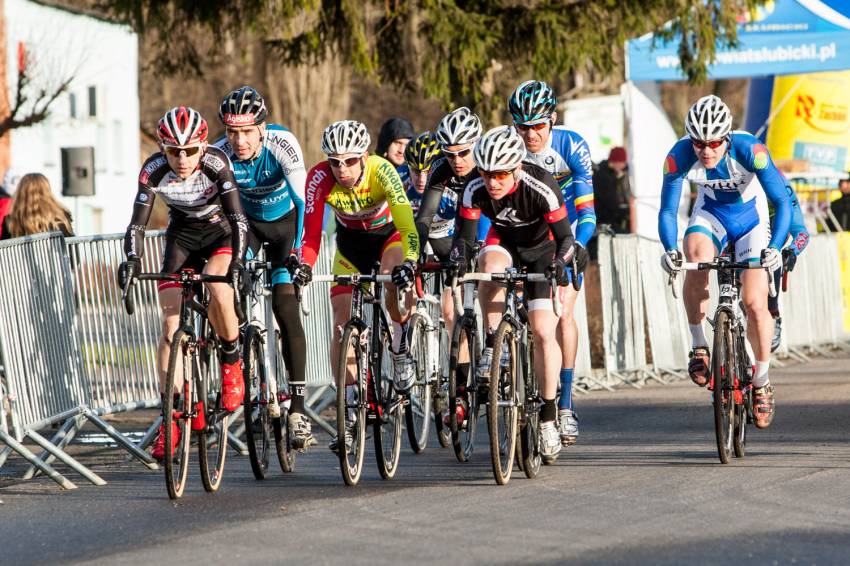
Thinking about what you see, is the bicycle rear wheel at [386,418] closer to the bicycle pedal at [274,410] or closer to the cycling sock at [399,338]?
the cycling sock at [399,338]

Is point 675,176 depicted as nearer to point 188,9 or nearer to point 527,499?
point 527,499

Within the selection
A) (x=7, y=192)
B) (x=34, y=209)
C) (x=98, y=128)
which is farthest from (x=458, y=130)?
(x=98, y=128)

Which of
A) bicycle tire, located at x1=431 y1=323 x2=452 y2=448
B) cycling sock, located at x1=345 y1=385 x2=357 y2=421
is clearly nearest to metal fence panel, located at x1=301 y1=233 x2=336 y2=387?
bicycle tire, located at x1=431 y1=323 x2=452 y2=448

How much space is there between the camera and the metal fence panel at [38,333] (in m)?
10.0

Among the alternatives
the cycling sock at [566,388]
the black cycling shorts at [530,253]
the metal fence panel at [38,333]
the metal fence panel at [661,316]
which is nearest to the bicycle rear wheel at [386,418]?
the black cycling shorts at [530,253]

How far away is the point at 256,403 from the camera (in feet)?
31.9

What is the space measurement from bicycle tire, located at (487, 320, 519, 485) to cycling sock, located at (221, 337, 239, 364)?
1.55 meters

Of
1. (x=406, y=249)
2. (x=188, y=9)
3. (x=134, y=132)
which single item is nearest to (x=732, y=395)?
(x=406, y=249)

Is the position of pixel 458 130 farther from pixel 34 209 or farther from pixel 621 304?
pixel 621 304

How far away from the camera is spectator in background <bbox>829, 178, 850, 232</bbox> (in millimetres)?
23922

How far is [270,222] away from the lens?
35.8 feet

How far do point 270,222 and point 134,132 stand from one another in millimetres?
48041

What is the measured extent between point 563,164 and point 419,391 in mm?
1769

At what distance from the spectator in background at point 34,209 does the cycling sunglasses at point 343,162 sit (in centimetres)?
357
